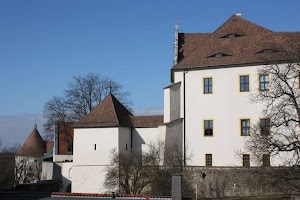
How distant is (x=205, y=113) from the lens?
1515 inches

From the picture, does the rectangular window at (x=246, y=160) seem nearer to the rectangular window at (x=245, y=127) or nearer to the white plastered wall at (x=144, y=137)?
the rectangular window at (x=245, y=127)

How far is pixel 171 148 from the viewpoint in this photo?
38781 mm

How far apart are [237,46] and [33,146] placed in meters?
41.9

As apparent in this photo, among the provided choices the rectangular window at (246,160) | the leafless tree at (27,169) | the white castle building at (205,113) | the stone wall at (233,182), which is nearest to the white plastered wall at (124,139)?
the white castle building at (205,113)

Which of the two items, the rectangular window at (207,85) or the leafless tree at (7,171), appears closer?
the rectangular window at (207,85)

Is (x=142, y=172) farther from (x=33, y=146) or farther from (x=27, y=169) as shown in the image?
(x=33, y=146)

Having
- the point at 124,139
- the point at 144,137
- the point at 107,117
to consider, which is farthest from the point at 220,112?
the point at 107,117

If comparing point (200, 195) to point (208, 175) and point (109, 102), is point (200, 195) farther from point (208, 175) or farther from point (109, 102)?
point (109, 102)

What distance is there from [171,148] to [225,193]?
6.11 m

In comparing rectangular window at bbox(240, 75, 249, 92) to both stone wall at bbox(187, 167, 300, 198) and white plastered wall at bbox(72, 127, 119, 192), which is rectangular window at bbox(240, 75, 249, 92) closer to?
stone wall at bbox(187, 167, 300, 198)

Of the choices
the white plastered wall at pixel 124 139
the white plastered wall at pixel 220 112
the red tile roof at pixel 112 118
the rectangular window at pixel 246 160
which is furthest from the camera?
the red tile roof at pixel 112 118

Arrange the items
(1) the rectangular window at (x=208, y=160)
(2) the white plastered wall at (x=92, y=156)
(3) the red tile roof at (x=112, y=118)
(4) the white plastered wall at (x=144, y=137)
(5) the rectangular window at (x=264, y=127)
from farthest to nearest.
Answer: (4) the white plastered wall at (x=144, y=137) → (3) the red tile roof at (x=112, y=118) → (2) the white plastered wall at (x=92, y=156) → (1) the rectangular window at (x=208, y=160) → (5) the rectangular window at (x=264, y=127)

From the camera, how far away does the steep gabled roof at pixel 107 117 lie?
40812 mm

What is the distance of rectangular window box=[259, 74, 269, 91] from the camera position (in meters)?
36.9
